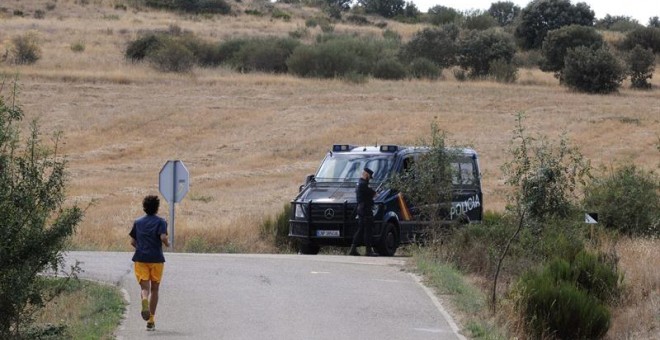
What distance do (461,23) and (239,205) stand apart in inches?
3162

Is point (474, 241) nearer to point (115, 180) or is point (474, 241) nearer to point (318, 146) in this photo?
point (115, 180)

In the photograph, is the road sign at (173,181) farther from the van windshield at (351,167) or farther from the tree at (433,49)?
the tree at (433,49)

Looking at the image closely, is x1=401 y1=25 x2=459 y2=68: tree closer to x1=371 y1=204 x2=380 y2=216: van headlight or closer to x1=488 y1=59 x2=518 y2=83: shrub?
x1=488 y1=59 x2=518 y2=83: shrub

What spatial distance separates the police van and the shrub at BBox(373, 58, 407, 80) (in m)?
51.4

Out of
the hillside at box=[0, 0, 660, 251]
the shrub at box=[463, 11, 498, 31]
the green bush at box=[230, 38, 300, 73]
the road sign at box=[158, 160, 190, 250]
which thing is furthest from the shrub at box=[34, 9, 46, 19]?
the road sign at box=[158, 160, 190, 250]

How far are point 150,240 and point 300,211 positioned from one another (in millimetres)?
10536

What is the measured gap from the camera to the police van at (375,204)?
23.0 metres

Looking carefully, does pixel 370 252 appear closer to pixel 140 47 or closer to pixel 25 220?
pixel 25 220

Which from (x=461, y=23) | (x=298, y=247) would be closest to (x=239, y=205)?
(x=298, y=247)

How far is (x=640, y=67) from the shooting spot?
71375 millimetres

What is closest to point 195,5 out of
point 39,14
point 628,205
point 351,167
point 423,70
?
point 39,14

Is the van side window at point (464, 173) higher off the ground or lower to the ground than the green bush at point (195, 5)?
higher

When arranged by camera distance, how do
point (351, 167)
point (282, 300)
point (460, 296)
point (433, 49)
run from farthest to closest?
point (433, 49) → point (351, 167) → point (460, 296) → point (282, 300)

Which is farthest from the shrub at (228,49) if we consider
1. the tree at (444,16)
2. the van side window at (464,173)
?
the van side window at (464,173)
